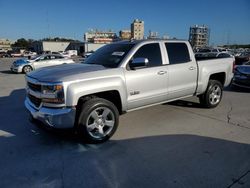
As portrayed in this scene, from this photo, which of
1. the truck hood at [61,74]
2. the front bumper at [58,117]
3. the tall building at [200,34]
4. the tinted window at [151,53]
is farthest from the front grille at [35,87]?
the tall building at [200,34]

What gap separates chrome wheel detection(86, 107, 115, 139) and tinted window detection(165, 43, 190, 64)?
1974 millimetres

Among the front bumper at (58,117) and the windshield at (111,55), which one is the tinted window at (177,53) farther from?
the front bumper at (58,117)

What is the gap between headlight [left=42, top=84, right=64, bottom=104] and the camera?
374 centimetres

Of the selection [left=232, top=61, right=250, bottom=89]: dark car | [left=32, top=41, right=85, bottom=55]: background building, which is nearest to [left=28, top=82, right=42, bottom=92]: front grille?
[left=232, top=61, right=250, bottom=89]: dark car

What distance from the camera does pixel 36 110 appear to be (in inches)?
161

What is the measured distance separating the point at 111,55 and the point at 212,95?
10.5ft

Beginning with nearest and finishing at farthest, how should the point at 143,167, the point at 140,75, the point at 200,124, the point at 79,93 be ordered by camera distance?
the point at 143,167 → the point at 79,93 → the point at 140,75 → the point at 200,124

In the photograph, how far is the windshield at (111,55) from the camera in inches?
185

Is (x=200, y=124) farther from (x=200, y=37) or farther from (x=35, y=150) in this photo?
(x=200, y=37)

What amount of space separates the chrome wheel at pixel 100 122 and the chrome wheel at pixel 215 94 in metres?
3.27

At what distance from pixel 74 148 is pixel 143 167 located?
1338 millimetres

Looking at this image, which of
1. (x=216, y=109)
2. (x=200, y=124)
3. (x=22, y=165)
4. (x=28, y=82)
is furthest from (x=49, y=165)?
(x=216, y=109)

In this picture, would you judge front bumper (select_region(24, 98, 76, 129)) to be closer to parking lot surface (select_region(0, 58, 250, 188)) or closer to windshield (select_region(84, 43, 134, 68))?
parking lot surface (select_region(0, 58, 250, 188))

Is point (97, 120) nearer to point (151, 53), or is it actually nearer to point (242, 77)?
point (151, 53)
